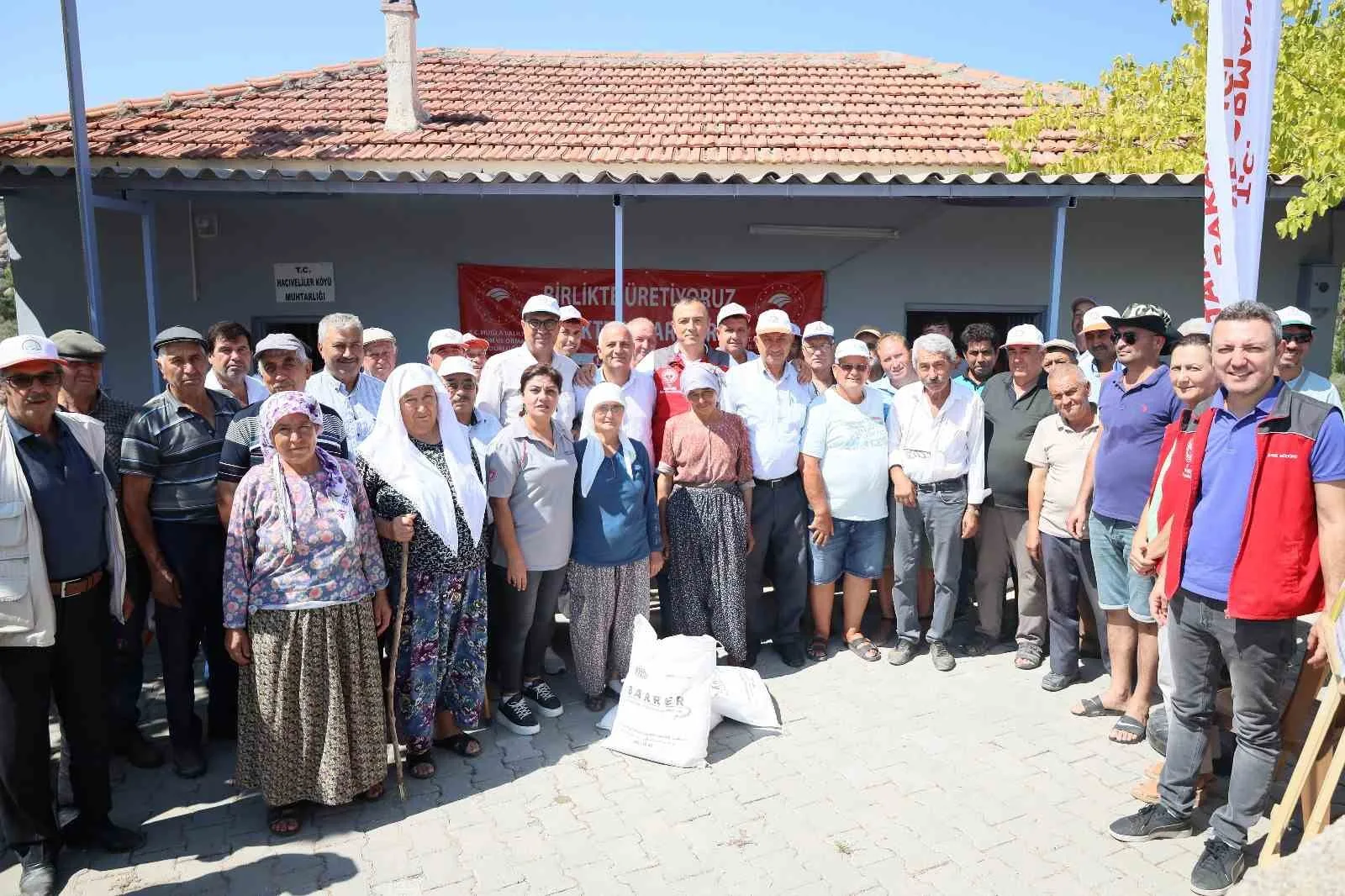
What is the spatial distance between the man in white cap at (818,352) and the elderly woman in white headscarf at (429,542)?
2263 mm

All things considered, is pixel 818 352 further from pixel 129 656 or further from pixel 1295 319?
pixel 129 656

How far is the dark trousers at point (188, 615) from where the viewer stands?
3553mm


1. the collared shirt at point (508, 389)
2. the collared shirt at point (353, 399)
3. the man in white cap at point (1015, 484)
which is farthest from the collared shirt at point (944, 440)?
the collared shirt at point (353, 399)

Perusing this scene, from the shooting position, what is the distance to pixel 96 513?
308 centimetres

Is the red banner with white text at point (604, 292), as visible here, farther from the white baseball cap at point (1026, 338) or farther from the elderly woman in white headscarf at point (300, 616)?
the elderly woman in white headscarf at point (300, 616)

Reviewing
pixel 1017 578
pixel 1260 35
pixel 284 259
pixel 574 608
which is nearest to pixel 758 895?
pixel 574 608

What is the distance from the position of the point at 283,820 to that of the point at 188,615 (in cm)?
100

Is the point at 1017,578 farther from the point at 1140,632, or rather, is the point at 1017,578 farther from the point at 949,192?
the point at 949,192

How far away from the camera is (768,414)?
473 centimetres

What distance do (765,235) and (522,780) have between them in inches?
234

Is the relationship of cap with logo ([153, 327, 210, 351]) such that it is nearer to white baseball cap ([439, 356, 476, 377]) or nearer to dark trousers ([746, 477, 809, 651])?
white baseball cap ([439, 356, 476, 377])

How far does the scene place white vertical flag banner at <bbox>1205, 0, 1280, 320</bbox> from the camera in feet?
13.0

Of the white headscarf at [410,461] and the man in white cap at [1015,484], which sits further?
the man in white cap at [1015,484]

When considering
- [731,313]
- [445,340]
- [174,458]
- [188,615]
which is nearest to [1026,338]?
[731,313]
